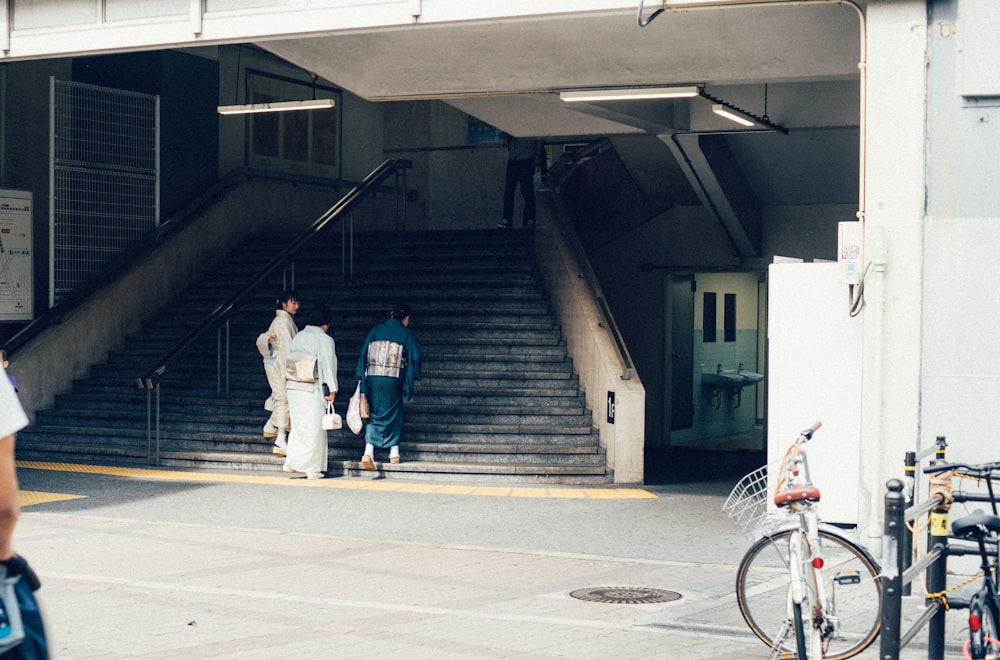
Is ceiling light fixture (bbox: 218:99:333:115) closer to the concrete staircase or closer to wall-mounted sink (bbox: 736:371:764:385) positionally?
the concrete staircase

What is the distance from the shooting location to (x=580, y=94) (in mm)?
12016

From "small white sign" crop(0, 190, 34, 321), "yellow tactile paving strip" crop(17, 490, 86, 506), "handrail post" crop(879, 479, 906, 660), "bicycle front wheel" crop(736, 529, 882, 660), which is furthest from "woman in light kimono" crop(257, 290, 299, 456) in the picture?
"handrail post" crop(879, 479, 906, 660)

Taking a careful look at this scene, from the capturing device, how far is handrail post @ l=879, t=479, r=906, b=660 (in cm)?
474

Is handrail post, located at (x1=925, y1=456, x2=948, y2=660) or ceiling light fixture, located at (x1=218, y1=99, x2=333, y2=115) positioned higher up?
ceiling light fixture, located at (x1=218, y1=99, x2=333, y2=115)

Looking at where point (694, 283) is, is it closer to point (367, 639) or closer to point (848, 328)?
point (848, 328)

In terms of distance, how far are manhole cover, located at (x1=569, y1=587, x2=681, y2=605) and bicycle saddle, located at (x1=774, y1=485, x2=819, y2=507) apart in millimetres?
1916

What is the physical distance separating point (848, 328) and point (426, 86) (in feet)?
17.1

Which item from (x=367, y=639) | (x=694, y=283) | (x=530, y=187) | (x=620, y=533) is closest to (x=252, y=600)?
(x=367, y=639)

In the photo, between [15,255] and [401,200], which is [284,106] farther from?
[401,200]

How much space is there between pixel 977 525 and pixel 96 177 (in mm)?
13807

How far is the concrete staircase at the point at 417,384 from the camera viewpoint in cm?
1317

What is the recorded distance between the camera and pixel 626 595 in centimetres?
750

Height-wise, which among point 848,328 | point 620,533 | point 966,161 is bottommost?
point 620,533

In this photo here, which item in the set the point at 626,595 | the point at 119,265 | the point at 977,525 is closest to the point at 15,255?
the point at 119,265
